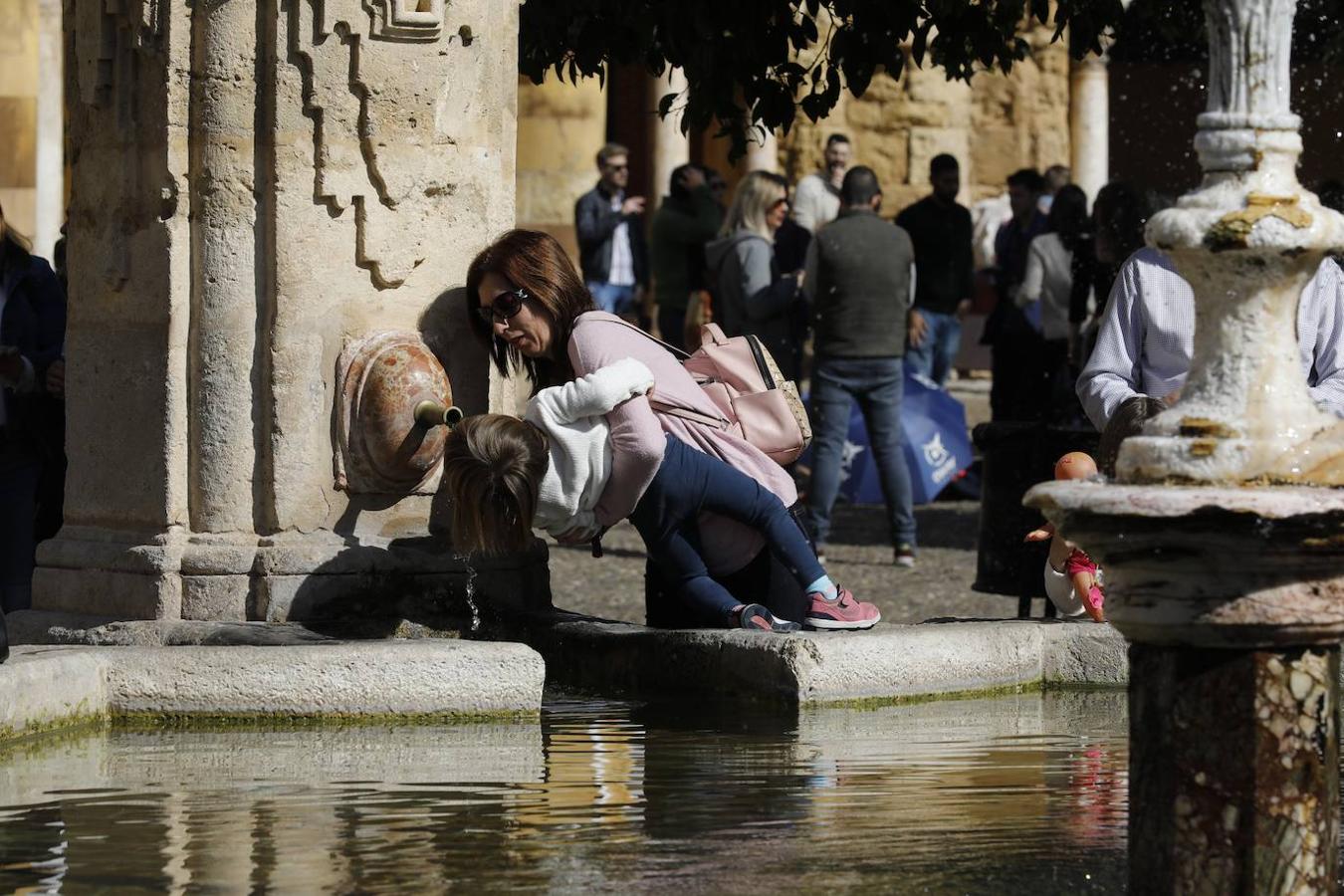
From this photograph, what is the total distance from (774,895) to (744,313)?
9.12 meters

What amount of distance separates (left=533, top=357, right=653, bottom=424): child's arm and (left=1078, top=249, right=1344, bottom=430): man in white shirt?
3.62ft

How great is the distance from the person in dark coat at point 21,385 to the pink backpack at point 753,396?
7.04 feet

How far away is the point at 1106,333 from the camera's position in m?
6.74

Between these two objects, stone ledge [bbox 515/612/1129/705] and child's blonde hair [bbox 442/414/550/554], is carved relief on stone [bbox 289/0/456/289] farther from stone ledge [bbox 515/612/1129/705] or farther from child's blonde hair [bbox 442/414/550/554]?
stone ledge [bbox 515/612/1129/705]

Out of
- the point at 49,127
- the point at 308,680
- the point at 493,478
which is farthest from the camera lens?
the point at 49,127

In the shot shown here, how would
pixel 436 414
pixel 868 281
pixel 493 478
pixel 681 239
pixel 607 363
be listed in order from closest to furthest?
1. pixel 493 478
2. pixel 607 363
3. pixel 436 414
4. pixel 868 281
5. pixel 681 239

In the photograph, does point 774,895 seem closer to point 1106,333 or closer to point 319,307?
point 1106,333

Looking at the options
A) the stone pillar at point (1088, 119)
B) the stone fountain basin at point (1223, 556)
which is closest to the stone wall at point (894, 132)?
the stone pillar at point (1088, 119)

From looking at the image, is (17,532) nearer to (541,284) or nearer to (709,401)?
(541,284)

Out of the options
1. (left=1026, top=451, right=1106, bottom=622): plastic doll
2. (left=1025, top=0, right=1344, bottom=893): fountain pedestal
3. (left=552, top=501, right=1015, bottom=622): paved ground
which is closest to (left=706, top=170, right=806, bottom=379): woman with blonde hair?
(left=552, top=501, right=1015, bottom=622): paved ground

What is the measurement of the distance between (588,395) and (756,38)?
90.3 inches

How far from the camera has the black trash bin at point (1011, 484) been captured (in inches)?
355

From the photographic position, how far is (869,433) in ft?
41.1

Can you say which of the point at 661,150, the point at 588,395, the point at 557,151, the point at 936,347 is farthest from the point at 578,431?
the point at 661,150
